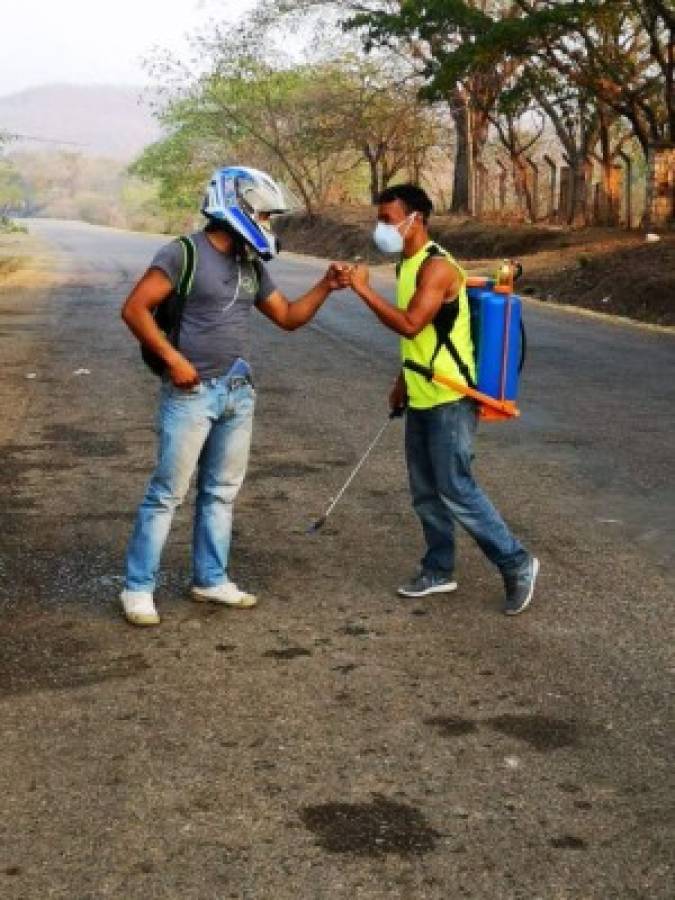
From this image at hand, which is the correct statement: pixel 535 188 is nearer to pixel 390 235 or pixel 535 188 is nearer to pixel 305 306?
pixel 305 306

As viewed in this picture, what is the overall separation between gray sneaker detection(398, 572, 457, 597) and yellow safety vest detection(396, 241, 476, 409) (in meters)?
0.81

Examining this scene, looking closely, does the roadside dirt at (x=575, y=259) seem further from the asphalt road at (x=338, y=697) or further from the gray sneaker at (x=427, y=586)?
the gray sneaker at (x=427, y=586)

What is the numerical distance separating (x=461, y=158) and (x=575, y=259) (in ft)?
59.7

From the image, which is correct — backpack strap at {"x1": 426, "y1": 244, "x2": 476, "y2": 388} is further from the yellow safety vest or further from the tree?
the tree

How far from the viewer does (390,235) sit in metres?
5.16

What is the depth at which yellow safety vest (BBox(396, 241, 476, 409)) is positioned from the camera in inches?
207

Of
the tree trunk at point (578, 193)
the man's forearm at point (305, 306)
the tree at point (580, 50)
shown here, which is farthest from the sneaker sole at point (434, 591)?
the tree trunk at point (578, 193)

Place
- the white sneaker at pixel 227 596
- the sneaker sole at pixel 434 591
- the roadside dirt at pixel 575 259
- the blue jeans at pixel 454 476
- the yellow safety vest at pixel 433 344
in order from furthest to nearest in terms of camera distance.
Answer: the roadside dirt at pixel 575 259 < the sneaker sole at pixel 434 591 < the white sneaker at pixel 227 596 < the blue jeans at pixel 454 476 < the yellow safety vest at pixel 433 344

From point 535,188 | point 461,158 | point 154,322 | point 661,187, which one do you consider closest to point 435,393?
point 154,322

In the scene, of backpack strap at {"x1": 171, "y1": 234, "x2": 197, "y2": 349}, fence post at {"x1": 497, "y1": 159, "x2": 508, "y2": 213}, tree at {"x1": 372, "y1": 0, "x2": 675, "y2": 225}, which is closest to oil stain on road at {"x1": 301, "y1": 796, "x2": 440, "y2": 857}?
backpack strap at {"x1": 171, "y1": 234, "x2": 197, "y2": 349}

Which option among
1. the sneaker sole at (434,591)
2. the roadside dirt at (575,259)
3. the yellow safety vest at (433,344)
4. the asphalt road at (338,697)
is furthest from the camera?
the roadside dirt at (575,259)

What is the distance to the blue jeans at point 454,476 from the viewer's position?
539cm

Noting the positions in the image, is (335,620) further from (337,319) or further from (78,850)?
(337,319)

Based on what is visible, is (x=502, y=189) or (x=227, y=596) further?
(x=502, y=189)
